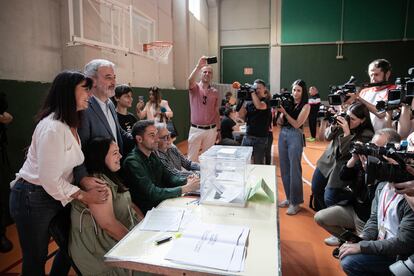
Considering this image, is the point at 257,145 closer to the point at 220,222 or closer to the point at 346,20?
the point at 220,222

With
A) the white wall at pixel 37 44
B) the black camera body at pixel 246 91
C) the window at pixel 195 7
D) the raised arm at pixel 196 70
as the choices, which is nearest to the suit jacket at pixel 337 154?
the black camera body at pixel 246 91

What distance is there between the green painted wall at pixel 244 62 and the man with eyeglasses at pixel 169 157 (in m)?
9.19

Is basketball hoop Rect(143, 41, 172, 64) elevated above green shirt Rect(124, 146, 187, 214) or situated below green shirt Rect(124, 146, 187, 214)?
above

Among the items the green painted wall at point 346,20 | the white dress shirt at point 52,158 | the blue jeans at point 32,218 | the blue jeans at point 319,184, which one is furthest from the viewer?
the green painted wall at point 346,20

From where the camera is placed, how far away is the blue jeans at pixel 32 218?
1.50 metres

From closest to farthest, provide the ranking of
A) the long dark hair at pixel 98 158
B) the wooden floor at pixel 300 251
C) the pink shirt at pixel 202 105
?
1. the long dark hair at pixel 98 158
2. the wooden floor at pixel 300 251
3. the pink shirt at pixel 202 105

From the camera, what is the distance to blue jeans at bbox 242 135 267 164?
3.47 metres

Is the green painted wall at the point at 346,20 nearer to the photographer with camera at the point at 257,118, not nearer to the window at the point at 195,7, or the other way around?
the window at the point at 195,7

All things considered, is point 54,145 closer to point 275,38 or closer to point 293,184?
point 293,184

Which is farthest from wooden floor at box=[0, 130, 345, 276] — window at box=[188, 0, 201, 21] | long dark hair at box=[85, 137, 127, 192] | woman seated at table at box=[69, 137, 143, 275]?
window at box=[188, 0, 201, 21]

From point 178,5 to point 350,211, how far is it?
7095 millimetres

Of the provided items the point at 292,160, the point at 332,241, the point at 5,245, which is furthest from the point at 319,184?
the point at 5,245

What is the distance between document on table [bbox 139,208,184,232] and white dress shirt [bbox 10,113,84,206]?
1.32 feet

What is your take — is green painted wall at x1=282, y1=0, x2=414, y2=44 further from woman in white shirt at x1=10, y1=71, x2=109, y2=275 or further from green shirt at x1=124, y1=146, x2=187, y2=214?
woman in white shirt at x1=10, y1=71, x2=109, y2=275
